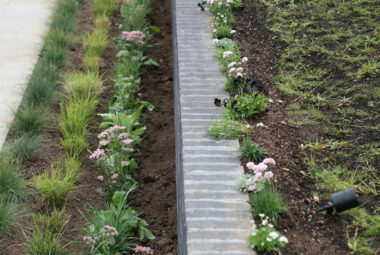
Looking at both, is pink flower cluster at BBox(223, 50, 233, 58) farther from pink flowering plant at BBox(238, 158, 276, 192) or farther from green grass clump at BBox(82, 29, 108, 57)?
green grass clump at BBox(82, 29, 108, 57)

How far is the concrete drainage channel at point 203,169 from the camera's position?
2881 millimetres

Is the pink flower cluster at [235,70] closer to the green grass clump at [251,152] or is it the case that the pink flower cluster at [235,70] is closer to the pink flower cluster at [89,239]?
the green grass clump at [251,152]

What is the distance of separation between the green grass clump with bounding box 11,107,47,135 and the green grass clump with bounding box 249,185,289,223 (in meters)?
2.33

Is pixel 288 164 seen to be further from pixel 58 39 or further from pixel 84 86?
pixel 58 39

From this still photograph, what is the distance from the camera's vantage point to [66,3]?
682 centimetres

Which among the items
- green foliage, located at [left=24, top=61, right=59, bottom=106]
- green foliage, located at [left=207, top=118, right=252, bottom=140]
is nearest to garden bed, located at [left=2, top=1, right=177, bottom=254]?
green foliage, located at [left=24, top=61, right=59, bottom=106]

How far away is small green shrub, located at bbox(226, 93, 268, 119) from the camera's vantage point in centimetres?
390

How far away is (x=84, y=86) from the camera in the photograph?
4.95 m

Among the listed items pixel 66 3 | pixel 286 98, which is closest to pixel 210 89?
pixel 286 98

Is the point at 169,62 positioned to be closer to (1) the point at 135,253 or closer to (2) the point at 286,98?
(2) the point at 286,98

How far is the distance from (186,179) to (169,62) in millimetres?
2659

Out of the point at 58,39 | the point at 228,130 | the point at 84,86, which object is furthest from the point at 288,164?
the point at 58,39

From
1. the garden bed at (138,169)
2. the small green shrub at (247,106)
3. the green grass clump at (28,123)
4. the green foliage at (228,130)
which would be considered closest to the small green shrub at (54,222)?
the garden bed at (138,169)

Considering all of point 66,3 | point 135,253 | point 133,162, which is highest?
point 66,3
